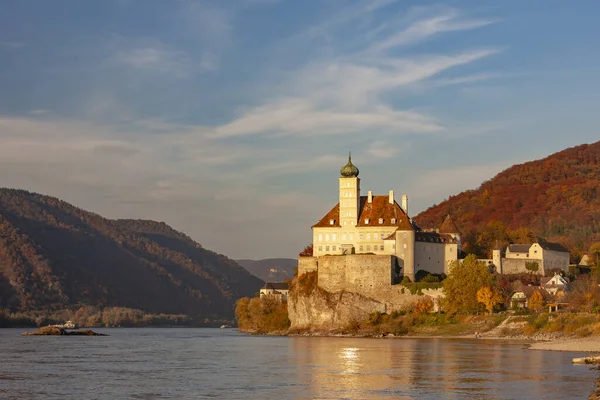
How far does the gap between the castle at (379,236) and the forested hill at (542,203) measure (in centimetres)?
2819

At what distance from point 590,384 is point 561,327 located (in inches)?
1334

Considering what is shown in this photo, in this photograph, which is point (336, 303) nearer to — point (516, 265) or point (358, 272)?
point (358, 272)

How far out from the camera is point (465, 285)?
265 feet

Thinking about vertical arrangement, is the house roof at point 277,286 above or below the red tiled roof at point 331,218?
below

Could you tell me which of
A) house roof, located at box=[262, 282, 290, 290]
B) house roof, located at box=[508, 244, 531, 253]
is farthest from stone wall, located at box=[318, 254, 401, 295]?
house roof, located at box=[262, 282, 290, 290]

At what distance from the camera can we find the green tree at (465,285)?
80.6 m

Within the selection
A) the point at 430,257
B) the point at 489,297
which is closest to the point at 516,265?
the point at 430,257

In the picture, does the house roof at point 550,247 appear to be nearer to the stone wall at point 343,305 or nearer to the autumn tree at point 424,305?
the stone wall at point 343,305

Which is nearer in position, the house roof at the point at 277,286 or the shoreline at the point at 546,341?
the shoreline at the point at 546,341

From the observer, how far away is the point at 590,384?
40125 millimetres

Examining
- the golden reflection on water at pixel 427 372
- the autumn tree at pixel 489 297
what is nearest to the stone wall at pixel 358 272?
the autumn tree at pixel 489 297

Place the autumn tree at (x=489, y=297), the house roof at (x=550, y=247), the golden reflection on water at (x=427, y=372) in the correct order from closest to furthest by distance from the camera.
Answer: the golden reflection on water at (x=427, y=372) → the autumn tree at (x=489, y=297) → the house roof at (x=550, y=247)

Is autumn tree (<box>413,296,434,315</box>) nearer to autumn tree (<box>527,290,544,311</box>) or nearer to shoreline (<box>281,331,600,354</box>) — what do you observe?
shoreline (<box>281,331,600,354</box>)

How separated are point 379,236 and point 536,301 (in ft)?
53.5
